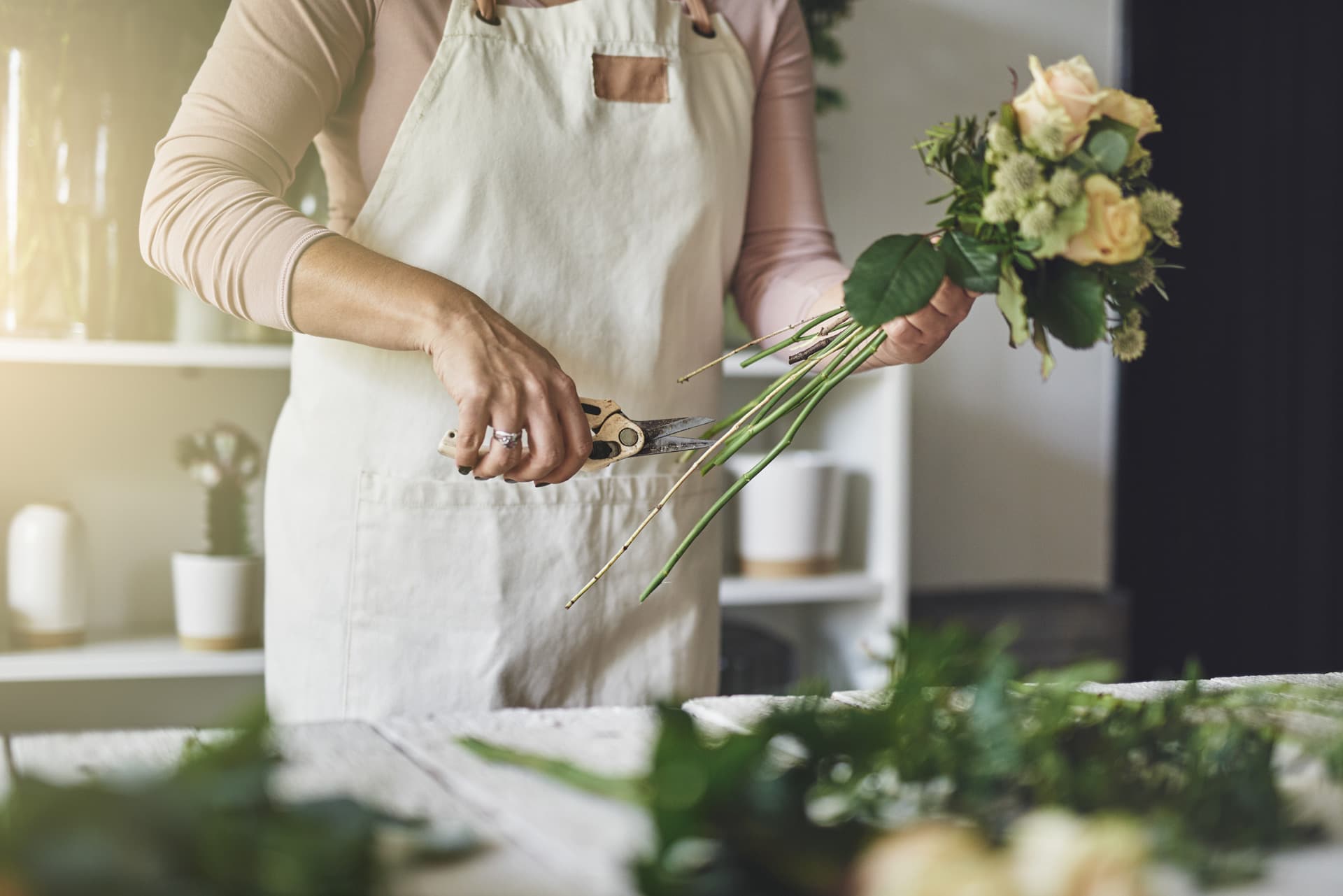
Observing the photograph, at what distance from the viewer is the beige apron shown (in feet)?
3.48

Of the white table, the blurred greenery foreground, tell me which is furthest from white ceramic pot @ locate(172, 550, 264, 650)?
the blurred greenery foreground

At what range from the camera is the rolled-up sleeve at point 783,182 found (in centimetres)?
122

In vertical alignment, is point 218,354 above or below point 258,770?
above

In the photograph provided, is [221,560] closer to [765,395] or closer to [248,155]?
[248,155]

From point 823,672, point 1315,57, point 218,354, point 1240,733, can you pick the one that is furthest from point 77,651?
point 1315,57

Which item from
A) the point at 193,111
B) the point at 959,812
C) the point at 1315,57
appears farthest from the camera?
the point at 1315,57

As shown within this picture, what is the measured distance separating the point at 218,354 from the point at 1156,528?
192cm

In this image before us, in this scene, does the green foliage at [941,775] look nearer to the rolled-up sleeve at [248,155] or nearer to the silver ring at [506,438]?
the silver ring at [506,438]

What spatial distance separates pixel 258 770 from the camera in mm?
403

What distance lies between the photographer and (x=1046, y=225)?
0.67 metres

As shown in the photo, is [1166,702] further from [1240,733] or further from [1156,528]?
[1156,528]

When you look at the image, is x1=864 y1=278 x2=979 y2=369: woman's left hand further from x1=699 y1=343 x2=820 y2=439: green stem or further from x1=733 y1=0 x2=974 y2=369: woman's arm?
x1=733 y1=0 x2=974 y2=369: woman's arm

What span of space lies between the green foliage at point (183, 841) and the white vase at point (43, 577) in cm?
146

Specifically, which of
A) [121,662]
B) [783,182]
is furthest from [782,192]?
[121,662]
